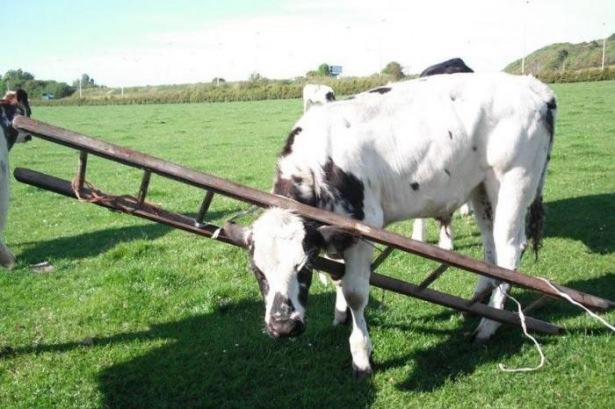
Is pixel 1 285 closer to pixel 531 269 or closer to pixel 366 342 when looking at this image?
pixel 366 342

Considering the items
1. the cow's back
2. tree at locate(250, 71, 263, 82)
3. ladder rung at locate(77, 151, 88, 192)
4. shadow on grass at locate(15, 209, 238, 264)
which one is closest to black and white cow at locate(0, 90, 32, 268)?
ladder rung at locate(77, 151, 88, 192)

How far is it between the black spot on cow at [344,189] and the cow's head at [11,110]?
11.3 feet

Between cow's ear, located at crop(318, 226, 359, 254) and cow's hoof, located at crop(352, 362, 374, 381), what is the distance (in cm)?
110

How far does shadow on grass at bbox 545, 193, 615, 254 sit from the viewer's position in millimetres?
9257

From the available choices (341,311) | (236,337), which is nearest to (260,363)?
(236,337)

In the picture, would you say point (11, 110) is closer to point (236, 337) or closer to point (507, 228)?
point (236, 337)

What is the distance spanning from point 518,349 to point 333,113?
2835mm

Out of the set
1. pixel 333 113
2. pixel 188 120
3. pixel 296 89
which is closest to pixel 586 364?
pixel 333 113

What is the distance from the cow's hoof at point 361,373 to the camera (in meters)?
5.45

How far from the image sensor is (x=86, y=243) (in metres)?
10.8

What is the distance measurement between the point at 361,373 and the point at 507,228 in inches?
84.7

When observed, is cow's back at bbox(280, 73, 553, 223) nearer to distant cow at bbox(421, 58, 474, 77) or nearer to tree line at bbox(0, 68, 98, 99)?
distant cow at bbox(421, 58, 474, 77)

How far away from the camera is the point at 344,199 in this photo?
5.17 metres

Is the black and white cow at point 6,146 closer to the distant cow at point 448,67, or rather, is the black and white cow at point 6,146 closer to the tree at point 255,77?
the distant cow at point 448,67
